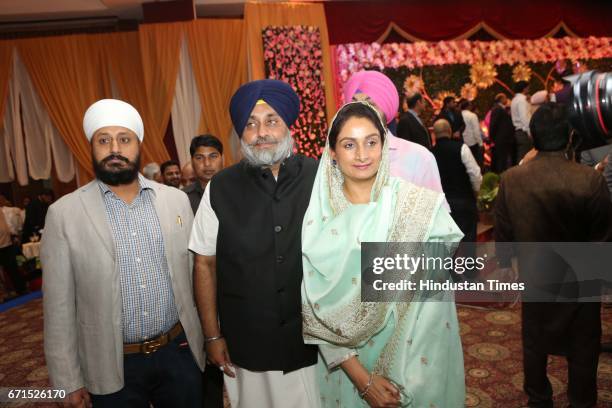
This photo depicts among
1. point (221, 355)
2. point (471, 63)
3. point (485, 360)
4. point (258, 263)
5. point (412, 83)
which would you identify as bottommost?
point (485, 360)

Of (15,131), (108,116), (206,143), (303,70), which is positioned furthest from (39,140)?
(108,116)

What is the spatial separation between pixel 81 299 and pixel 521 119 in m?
7.73

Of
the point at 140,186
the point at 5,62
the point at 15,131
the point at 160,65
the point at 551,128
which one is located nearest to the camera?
the point at 140,186

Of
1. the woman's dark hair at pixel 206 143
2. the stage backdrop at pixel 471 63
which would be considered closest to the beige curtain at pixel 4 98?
the stage backdrop at pixel 471 63

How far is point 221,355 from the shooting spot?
5.53 ft

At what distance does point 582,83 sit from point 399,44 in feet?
23.4

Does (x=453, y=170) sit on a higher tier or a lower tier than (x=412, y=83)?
lower

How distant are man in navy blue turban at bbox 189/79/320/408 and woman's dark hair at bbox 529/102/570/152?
43.6 inches

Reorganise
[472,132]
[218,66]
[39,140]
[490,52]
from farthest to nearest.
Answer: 1. [490,52]
2. [472,132]
3. [39,140]
4. [218,66]

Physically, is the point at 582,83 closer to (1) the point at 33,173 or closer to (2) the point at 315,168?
(2) the point at 315,168

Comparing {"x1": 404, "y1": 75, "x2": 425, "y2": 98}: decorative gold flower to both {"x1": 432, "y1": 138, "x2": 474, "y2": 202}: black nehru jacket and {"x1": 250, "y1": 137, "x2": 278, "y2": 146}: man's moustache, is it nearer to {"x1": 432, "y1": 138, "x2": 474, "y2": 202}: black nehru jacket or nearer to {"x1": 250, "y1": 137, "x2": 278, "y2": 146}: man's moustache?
{"x1": 432, "y1": 138, "x2": 474, "y2": 202}: black nehru jacket

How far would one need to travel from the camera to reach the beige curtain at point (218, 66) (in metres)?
6.49

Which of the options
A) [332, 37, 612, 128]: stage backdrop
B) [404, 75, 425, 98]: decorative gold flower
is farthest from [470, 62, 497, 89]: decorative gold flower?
[404, 75, 425, 98]: decorative gold flower

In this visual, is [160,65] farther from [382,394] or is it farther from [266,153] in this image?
[382,394]
